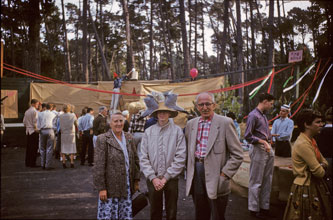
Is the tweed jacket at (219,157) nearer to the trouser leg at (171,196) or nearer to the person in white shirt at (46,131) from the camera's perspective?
the trouser leg at (171,196)

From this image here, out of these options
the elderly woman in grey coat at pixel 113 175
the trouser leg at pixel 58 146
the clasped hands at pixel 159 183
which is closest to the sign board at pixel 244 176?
the clasped hands at pixel 159 183

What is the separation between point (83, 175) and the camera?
7375 millimetres

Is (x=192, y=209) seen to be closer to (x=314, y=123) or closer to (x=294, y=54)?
(x=314, y=123)

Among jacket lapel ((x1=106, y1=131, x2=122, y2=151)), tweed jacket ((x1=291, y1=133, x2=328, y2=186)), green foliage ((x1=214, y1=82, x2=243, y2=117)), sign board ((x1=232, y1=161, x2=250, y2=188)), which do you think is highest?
green foliage ((x1=214, y1=82, x2=243, y2=117))

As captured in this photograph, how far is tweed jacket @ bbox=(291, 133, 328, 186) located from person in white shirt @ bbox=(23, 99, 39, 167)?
6.68 metres

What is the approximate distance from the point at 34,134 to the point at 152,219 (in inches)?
236

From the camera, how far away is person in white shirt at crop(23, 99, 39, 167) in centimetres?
767

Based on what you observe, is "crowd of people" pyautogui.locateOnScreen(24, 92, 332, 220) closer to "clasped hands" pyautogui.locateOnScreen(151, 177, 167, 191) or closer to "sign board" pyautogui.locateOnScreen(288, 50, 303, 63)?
"clasped hands" pyautogui.locateOnScreen(151, 177, 167, 191)

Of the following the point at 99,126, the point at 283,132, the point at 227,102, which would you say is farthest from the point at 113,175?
the point at 227,102

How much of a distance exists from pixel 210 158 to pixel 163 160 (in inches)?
20.2

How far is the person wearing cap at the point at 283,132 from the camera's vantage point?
5520 mm

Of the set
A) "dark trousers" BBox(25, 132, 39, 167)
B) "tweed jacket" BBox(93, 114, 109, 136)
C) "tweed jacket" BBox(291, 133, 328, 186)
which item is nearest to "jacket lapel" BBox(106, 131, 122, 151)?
"tweed jacket" BBox(291, 133, 328, 186)

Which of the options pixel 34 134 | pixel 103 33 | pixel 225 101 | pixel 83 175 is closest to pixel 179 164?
pixel 83 175

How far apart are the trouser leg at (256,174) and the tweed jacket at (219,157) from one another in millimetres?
1471
